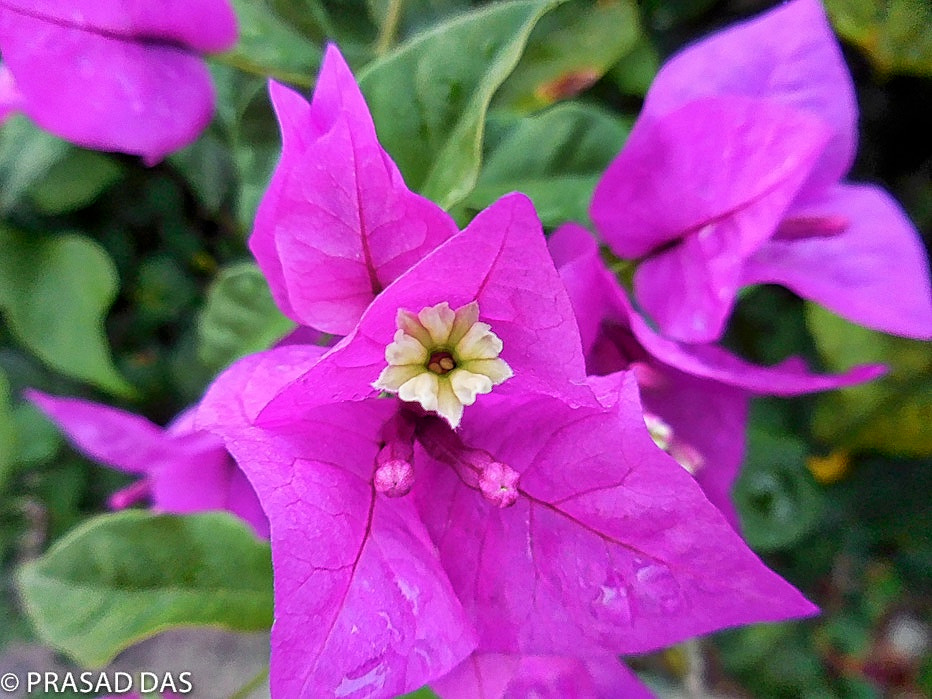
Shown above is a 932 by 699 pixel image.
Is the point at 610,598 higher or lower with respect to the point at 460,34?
lower

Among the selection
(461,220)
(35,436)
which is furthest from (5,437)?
(461,220)

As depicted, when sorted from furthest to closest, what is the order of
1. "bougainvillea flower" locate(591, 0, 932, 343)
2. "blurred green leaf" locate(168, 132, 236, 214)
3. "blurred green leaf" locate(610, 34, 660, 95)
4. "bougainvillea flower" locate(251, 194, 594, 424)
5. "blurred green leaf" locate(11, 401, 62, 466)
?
"blurred green leaf" locate(11, 401, 62, 466) < "blurred green leaf" locate(168, 132, 236, 214) < "blurred green leaf" locate(610, 34, 660, 95) < "bougainvillea flower" locate(591, 0, 932, 343) < "bougainvillea flower" locate(251, 194, 594, 424)

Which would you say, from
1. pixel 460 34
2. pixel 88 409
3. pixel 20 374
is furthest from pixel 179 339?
pixel 460 34

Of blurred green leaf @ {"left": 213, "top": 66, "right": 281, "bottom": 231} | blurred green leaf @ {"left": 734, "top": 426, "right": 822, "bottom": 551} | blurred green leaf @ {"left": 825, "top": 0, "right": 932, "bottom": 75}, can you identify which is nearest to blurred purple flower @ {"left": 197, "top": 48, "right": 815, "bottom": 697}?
blurred green leaf @ {"left": 213, "top": 66, "right": 281, "bottom": 231}

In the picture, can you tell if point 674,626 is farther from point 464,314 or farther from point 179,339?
point 179,339

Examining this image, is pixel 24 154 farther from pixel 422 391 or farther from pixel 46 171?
pixel 422 391

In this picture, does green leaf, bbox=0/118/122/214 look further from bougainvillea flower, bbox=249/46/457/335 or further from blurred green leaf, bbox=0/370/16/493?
bougainvillea flower, bbox=249/46/457/335
